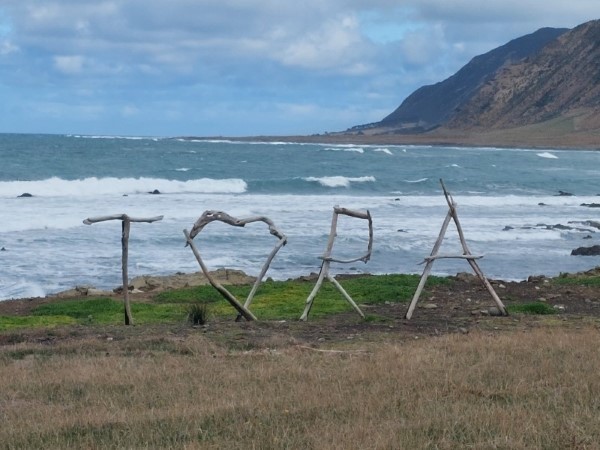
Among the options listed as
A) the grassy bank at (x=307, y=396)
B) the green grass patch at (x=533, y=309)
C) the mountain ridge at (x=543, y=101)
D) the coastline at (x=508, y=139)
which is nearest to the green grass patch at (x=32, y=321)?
the grassy bank at (x=307, y=396)

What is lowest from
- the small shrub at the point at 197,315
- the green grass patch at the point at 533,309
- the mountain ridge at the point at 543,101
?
the green grass patch at the point at 533,309

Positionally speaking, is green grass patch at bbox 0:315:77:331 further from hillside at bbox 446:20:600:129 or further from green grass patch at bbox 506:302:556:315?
hillside at bbox 446:20:600:129

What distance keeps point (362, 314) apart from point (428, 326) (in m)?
1.23

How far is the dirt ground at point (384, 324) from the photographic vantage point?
12.6 m

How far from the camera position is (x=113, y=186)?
6047 cm

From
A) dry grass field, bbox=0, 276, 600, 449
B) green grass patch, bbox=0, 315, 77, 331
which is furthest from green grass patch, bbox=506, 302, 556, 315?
green grass patch, bbox=0, 315, 77, 331

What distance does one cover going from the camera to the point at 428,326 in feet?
46.1

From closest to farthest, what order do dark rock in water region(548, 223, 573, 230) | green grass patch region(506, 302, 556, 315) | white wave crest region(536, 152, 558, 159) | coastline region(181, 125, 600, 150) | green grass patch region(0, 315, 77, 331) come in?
green grass patch region(0, 315, 77, 331)
green grass patch region(506, 302, 556, 315)
dark rock in water region(548, 223, 573, 230)
white wave crest region(536, 152, 558, 159)
coastline region(181, 125, 600, 150)

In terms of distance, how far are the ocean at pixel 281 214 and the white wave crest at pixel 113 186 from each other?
143 millimetres

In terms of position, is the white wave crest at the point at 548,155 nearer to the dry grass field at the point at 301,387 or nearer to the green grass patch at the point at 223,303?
the green grass patch at the point at 223,303

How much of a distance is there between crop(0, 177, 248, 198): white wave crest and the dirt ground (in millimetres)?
38036

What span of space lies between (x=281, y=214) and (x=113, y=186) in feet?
72.3

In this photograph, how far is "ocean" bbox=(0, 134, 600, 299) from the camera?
25.3 m

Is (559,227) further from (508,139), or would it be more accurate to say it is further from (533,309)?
(508,139)
